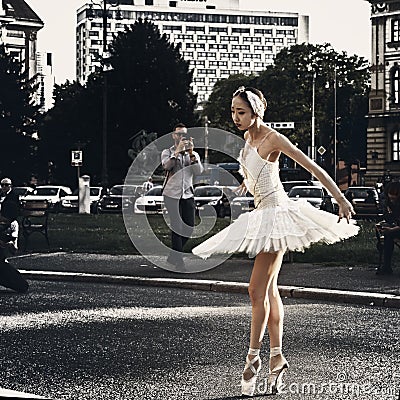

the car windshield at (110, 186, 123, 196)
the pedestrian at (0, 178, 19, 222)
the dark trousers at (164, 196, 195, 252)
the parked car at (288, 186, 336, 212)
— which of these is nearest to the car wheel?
the parked car at (288, 186, 336, 212)

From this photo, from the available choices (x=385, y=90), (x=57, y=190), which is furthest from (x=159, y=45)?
(x=385, y=90)

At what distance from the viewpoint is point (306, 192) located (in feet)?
171

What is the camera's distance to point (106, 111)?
66.2 metres

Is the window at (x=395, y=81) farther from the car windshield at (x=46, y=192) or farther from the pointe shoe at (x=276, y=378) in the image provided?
the pointe shoe at (x=276, y=378)

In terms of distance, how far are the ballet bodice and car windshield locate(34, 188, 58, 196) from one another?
184 feet

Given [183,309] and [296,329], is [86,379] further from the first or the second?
[183,309]

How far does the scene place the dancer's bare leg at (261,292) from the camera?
7.80m

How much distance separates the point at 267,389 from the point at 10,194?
50.7 ft

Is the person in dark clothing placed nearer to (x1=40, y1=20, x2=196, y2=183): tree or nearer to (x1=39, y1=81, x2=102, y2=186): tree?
(x1=39, y1=81, x2=102, y2=186): tree

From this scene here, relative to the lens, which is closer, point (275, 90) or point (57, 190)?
point (57, 190)

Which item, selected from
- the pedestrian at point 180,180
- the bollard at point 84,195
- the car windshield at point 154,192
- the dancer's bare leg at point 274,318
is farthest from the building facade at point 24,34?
the dancer's bare leg at point 274,318

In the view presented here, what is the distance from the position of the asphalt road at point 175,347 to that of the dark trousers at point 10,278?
179mm

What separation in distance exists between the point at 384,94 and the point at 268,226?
7998cm

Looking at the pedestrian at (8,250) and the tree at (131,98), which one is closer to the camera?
the pedestrian at (8,250)
